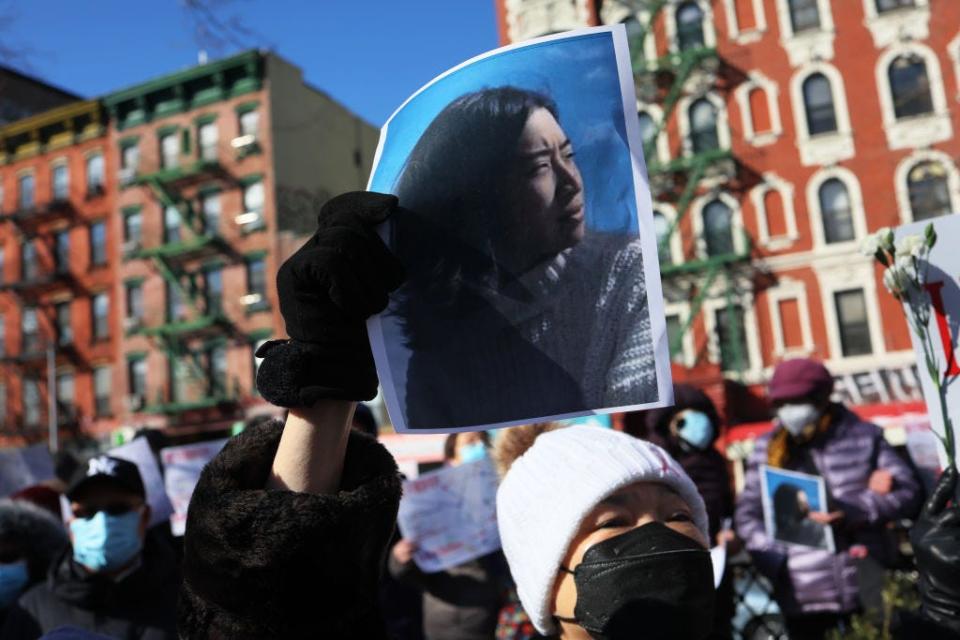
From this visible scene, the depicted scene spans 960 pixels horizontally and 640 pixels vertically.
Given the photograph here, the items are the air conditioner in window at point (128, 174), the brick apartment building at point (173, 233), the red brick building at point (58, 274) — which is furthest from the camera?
the red brick building at point (58, 274)

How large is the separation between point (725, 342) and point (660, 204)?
13.2 feet

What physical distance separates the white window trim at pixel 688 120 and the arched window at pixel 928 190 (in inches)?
178

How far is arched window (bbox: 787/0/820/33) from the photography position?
20.7 metres

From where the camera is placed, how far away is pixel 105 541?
9.77ft

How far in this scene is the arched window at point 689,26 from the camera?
2166 centimetres

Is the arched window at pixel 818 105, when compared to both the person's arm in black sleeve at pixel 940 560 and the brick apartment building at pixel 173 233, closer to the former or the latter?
the brick apartment building at pixel 173 233

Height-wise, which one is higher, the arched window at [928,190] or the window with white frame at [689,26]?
the window with white frame at [689,26]

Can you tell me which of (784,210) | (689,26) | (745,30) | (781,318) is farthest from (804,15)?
(781,318)

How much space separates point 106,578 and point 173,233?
91.0 feet

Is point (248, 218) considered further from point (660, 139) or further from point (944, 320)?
point (944, 320)

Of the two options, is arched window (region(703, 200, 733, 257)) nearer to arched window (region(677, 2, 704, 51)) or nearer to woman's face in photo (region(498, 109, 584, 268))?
arched window (region(677, 2, 704, 51))

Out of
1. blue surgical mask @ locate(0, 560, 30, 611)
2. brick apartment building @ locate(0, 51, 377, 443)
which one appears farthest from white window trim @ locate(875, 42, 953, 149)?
blue surgical mask @ locate(0, 560, 30, 611)

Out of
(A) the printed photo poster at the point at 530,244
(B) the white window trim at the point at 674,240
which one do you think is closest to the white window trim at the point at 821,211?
(B) the white window trim at the point at 674,240

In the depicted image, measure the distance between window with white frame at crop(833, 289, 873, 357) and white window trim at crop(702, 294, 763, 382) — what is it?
1939mm
